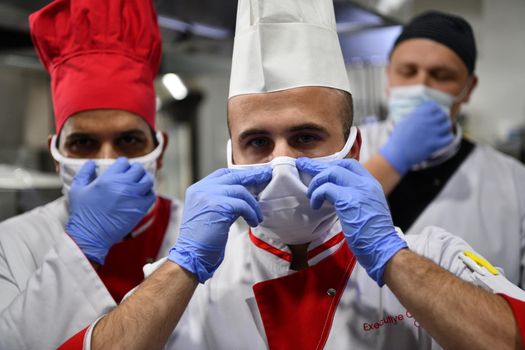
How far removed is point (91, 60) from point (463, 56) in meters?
1.41

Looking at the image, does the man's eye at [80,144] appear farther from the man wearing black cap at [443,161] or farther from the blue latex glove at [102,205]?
the man wearing black cap at [443,161]

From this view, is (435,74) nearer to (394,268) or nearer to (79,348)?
(394,268)

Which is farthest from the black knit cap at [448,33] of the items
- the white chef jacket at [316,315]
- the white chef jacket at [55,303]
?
the white chef jacket at [55,303]

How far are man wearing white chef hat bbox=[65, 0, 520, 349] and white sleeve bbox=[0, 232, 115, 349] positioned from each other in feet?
0.54

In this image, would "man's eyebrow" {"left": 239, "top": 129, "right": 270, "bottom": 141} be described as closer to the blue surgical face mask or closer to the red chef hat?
the red chef hat

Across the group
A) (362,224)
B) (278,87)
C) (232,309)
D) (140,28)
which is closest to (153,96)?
(140,28)

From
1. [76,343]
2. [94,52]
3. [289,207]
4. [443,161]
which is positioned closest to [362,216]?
[289,207]

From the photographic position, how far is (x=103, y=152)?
1.62 metres

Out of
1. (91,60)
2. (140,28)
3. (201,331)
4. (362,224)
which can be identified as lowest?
(201,331)

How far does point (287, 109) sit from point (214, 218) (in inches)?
12.4

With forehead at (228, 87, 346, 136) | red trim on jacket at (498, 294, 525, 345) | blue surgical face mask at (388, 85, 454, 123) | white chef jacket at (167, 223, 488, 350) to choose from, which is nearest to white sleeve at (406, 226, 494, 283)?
white chef jacket at (167, 223, 488, 350)

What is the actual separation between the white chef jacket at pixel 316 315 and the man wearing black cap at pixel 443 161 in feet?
2.06

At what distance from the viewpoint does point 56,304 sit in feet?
4.23

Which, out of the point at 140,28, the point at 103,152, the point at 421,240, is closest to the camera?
the point at 421,240
